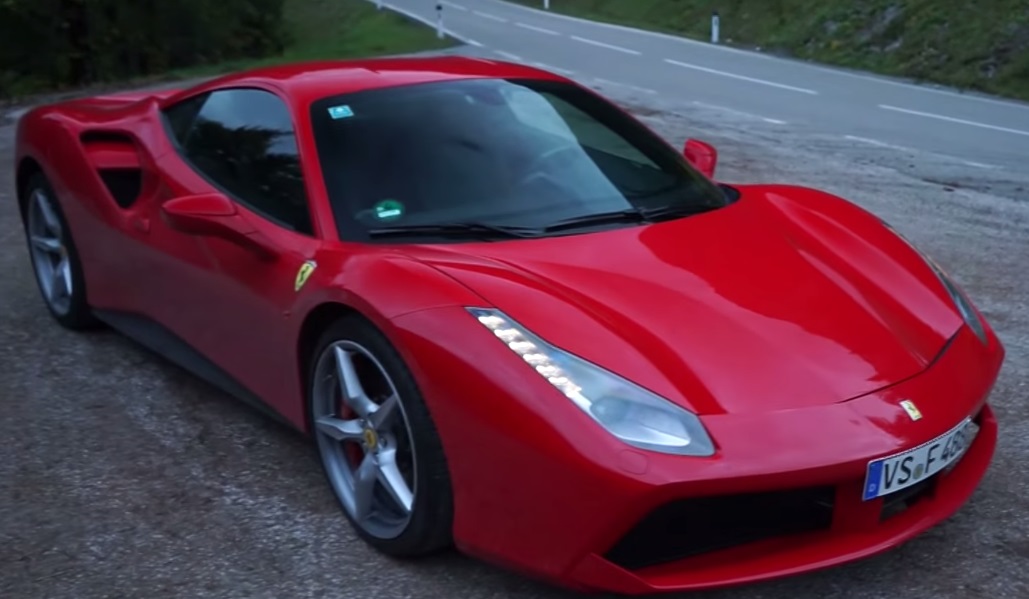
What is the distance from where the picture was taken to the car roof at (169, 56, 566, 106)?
4262 mm

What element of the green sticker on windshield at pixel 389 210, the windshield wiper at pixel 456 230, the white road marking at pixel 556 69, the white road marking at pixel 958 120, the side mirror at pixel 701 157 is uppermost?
the green sticker on windshield at pixel 389 210

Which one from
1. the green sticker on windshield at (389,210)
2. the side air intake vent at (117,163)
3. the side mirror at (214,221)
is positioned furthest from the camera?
the side air intake vent at (117,163)

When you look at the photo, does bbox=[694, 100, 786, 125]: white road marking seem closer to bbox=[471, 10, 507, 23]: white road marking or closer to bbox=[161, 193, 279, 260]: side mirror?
bbox=[161, 193, 279, 260]: side mirror

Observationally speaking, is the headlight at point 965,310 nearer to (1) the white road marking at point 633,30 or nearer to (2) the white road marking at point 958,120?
(2) the white road marking at point 958,120

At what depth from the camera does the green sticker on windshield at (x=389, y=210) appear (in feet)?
12.4

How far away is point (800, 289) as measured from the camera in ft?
11.6

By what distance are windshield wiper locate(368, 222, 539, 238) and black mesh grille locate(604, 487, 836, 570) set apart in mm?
1098

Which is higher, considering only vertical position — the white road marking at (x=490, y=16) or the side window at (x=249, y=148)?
the side window at (x=249, y=148)

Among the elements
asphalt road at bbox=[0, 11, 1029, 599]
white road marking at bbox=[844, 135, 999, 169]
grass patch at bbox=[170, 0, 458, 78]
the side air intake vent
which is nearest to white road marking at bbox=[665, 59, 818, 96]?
white road marking at bbox=[844, 135, 999, 169]

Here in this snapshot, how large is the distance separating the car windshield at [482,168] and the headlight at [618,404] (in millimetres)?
744

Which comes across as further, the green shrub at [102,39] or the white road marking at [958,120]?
the green shrub at [102,39]

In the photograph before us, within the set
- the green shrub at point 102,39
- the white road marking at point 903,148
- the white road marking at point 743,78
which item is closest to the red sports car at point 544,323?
the white road marking at point 903,148

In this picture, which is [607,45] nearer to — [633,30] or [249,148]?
[633,30]

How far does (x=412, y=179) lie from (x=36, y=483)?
4.99 ft
